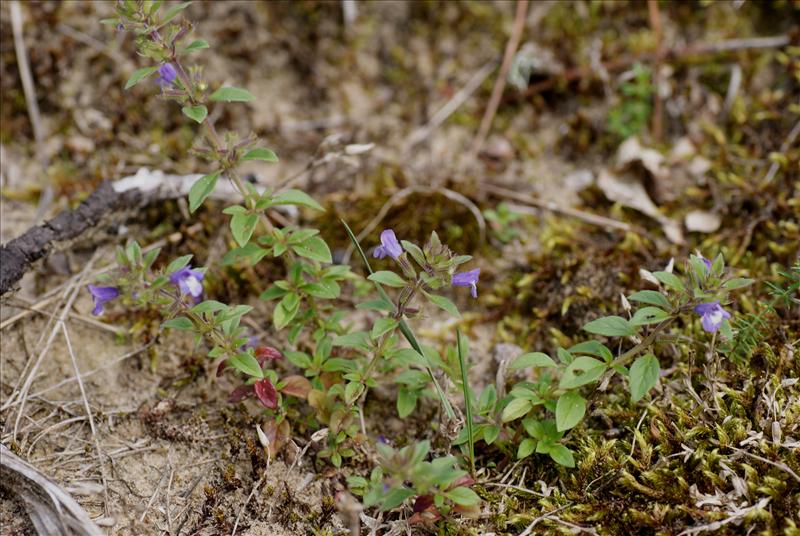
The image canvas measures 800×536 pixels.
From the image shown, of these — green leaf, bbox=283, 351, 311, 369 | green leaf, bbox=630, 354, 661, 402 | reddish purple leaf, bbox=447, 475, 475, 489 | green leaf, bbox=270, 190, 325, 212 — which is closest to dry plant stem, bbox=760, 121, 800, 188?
green leaf, bbox=630, 354, 661, 402

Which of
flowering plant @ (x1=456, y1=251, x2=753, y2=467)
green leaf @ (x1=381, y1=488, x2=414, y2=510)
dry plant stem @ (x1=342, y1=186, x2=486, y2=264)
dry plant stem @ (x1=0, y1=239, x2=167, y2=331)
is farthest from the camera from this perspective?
dry plant stem @ (x1=342, y1=186, x2=486, y2=264)

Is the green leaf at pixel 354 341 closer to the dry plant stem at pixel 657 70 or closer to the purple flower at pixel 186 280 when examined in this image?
the purple flower at pixel 186 280

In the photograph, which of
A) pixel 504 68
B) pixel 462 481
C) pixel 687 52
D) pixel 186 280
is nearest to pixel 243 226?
pixel 186 280

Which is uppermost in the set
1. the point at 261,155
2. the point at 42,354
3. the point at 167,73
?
the point at 167,73

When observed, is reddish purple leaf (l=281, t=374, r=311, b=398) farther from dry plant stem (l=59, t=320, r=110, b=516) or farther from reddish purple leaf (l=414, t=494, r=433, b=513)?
dry plant stem (l=59, t=320, r=110, b=516)

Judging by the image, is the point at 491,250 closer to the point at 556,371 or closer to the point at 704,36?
the point at 556,371

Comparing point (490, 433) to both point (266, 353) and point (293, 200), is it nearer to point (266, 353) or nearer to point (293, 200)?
point (266, 353)

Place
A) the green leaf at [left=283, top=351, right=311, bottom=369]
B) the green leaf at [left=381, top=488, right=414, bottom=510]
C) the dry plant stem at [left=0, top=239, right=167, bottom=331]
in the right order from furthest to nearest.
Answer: the dry plant stem at [left=0, top=239, right=167, bottom=331] < the green leaf at [left=283, top=351, right=311, bottom=369] < the green leaf at [left=381, top=488, right=414, bottom=510]
